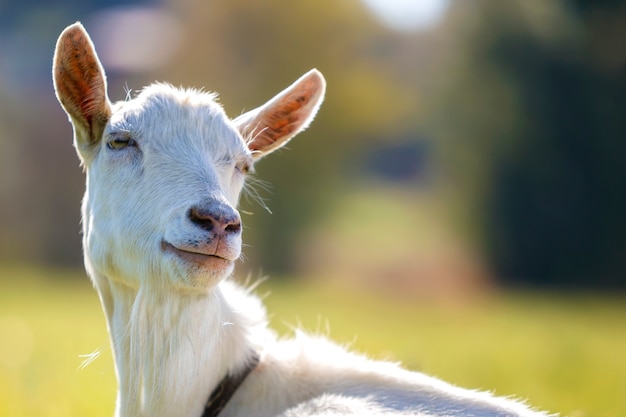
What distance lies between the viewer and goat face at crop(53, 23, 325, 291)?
131 inches

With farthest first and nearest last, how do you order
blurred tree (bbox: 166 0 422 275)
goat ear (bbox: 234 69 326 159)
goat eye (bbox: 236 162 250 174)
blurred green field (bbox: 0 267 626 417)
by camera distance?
blurred tree (bbox: 166 0 422 275)
blurred green field (bbox: 0 267 626 417)
goat ear (bbox: 234 69 326 159)
goat eye (bbox: 236 162 250 174)

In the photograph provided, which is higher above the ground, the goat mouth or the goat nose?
the goat nose

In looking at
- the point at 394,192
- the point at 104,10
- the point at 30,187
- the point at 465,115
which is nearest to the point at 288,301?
the point at 465,115


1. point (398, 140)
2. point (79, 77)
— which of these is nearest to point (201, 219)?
point (79, 77)

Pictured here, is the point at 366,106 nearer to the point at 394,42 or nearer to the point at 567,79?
the point at 394,42

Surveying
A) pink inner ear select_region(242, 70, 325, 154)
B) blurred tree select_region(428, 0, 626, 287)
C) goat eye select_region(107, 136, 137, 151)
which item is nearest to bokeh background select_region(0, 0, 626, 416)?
blurred tree select_region(428, 0, 626, 287)

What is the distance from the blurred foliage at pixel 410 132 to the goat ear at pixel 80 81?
1263 cm

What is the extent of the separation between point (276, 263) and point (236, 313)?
63.1ft

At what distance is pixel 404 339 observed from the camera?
428 inches

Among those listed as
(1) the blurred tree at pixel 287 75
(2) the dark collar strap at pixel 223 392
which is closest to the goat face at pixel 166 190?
(2) the dark collar strap at pixel 223 392

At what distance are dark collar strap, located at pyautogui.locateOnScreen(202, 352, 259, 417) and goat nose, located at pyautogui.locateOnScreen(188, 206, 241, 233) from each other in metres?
0.89

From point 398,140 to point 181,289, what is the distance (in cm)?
2642

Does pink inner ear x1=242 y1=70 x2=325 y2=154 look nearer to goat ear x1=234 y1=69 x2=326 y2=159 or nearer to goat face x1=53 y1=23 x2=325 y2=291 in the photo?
goat ear x1=234 y1=69 x2=326 y2=159

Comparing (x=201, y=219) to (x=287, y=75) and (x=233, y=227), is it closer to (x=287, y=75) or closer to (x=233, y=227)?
(x=233, y=227)
